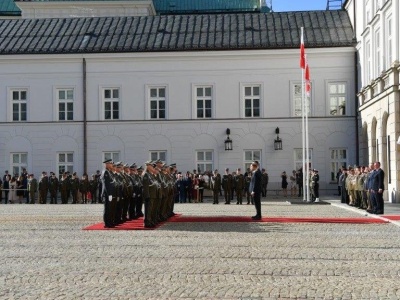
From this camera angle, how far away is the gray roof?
43188 millimetres

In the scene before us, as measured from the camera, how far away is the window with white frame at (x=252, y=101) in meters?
42.9

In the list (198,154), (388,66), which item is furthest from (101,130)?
(388,66)

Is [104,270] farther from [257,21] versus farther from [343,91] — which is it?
[257,21]

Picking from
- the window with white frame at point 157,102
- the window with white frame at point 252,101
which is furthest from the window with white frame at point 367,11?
the window with white frame at point 157,102

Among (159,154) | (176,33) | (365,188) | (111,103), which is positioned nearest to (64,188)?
(159,154)

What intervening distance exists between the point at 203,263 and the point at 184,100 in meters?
30.9

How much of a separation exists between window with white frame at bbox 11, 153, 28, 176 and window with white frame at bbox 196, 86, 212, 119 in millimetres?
9266

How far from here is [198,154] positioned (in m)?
43.1

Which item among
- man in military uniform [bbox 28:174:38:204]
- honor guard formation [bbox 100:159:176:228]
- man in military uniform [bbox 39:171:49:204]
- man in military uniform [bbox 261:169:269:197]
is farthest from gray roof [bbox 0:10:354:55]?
honor guard formation [bbox 100:159:176:228]

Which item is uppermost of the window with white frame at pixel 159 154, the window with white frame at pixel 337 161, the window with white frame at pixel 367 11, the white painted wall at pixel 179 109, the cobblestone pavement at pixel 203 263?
the window with white frame at pixel 367 11

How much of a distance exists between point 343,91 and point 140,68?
10391 millimetres

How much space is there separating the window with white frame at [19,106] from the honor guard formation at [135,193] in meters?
20.7

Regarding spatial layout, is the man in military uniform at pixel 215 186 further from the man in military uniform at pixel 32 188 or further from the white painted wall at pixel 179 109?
the man in military uniform at pixel 32 188

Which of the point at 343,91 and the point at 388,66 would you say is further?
the point at 343,91
